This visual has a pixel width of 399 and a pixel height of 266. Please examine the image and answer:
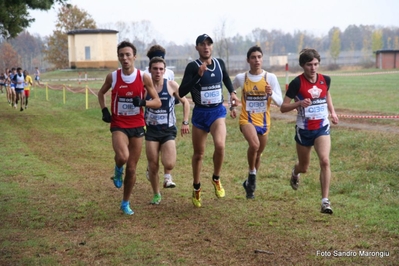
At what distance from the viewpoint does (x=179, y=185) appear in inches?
447

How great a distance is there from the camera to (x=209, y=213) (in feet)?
29.0

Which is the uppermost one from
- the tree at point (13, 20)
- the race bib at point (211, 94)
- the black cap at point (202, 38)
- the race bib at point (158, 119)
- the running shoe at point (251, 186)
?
the tree at point (13, 20)

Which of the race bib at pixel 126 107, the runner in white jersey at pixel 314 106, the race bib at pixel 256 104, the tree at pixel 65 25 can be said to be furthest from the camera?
the tree at pixel 65 25

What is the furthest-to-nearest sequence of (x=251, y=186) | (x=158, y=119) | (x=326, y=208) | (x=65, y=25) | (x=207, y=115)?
(x=65, y=25) < (x=251, y=186) < (x=158, y=119) < (x=207, y=115) < (x=326, y=208)

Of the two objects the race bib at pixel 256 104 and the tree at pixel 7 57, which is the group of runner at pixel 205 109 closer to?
the race bib at pixel 256 104

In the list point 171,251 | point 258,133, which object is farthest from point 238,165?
point 171,251

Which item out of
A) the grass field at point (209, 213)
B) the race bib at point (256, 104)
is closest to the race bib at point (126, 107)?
the grass field at point (209, 213)

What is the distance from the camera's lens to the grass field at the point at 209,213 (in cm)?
673

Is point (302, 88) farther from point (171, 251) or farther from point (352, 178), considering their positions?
point (352, 178)

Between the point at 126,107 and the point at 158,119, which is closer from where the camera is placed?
the point at 126,107

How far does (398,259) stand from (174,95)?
4.56m

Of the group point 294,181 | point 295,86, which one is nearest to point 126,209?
point 294,181

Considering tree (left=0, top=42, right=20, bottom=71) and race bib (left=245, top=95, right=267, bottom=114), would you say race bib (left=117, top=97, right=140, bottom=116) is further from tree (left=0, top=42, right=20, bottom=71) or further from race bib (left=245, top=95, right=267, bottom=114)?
tree (left=0, top=42, right=20, bottom=71)

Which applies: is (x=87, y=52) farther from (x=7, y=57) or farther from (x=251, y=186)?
(x=251, y=186)
